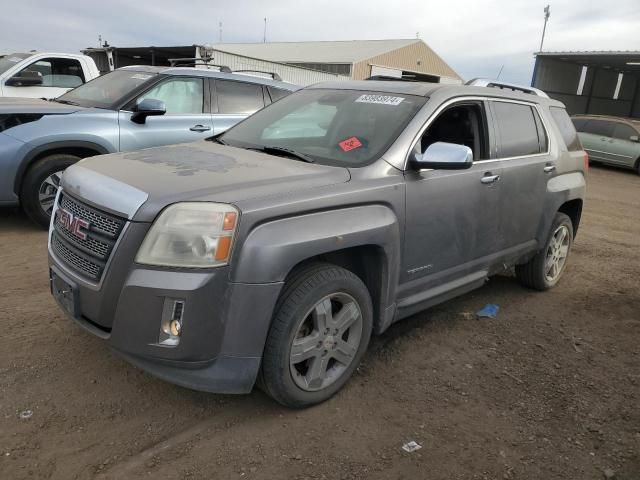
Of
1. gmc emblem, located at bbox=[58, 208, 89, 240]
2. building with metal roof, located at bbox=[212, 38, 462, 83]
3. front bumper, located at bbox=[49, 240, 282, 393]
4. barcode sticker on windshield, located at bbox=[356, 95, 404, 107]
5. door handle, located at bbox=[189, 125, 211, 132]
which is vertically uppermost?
building with metal roof, located at bbox=[212, 38, 462, 83]

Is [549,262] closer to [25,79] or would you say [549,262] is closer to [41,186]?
[41,186]

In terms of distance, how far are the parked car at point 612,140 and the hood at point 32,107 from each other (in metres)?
14.5

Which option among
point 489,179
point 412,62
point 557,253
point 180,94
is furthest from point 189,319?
point 412,62

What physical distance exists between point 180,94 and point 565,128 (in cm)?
432

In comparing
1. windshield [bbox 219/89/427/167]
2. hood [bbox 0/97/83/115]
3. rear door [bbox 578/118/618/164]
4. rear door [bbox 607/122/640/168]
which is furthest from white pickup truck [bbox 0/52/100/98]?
rear door [bbox 607/122/640/168]

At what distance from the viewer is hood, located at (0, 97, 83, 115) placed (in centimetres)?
536

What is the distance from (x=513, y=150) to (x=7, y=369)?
3.75m

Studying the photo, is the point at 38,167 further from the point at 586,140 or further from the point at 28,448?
the point at 586,140

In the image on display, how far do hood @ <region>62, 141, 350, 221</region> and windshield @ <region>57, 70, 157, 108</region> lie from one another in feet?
10.9

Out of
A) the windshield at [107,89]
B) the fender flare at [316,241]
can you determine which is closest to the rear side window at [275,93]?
the windshield at [107,89]

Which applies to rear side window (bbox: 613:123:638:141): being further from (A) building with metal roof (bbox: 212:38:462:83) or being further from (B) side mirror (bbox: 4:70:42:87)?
(A) building with metal roof (bbox: 212:38:462:83)

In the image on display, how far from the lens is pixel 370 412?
2.90 metres

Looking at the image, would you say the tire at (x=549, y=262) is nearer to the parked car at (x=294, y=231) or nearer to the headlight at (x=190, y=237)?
the parked car at (x=294, y=231)

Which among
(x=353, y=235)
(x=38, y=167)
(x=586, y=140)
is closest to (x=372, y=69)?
(x=586, y=140)
